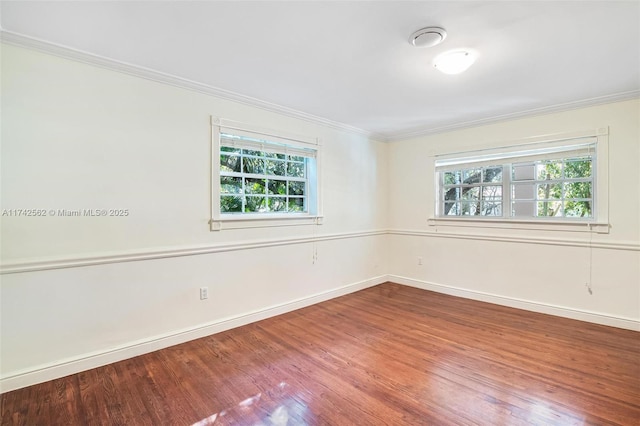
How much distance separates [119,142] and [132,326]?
5.06 ft

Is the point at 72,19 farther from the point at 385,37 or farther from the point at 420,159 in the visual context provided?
the point at 420,159

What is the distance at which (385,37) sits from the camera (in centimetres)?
205

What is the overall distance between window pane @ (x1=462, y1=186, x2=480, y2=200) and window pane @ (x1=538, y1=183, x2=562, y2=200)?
72 cm

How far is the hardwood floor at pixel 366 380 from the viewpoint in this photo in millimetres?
1835

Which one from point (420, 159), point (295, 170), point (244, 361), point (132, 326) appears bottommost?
point (244, 361)

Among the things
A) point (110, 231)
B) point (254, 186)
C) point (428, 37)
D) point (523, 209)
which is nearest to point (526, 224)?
point (523, 209)

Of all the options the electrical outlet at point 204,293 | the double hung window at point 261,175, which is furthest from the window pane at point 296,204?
the electrical outlet at point 204,293

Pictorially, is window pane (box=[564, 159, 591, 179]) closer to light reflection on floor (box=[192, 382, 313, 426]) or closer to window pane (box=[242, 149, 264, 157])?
window pane (box=[242, 149, 264, 157])

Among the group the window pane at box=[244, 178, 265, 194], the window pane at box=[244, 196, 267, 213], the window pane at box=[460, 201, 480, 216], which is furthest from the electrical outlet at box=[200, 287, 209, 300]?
the window pane at box=[460, 201, 480, 216]

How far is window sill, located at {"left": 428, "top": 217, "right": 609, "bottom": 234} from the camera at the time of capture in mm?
3285

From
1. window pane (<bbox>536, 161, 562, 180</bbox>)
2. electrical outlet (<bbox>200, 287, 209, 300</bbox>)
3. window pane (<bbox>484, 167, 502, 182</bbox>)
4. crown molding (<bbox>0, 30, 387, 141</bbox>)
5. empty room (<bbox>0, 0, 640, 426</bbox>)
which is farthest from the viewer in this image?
window pane (<bbox>484, 167, 502, 182</bbox>)

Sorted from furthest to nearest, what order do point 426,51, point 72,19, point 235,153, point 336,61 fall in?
point 235,153 < point 336,61 < point 426,51 < point 72,19

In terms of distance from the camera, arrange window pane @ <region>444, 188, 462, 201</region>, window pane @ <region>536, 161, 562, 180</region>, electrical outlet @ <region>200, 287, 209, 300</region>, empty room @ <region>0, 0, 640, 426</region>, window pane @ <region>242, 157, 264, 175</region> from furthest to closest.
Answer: window pane @ <region>444, 188, 462, 201</region>, window pane @ <region>536, 161, 562, 180</region>, window pane @ <region>242, 157, 264, 175</region>, electrical outlet @ <region>200, 287, 209, 300</region>, empty room @ <region>0, 0, 640, 426</region>

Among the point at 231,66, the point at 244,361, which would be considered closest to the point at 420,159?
the point at 231,66
